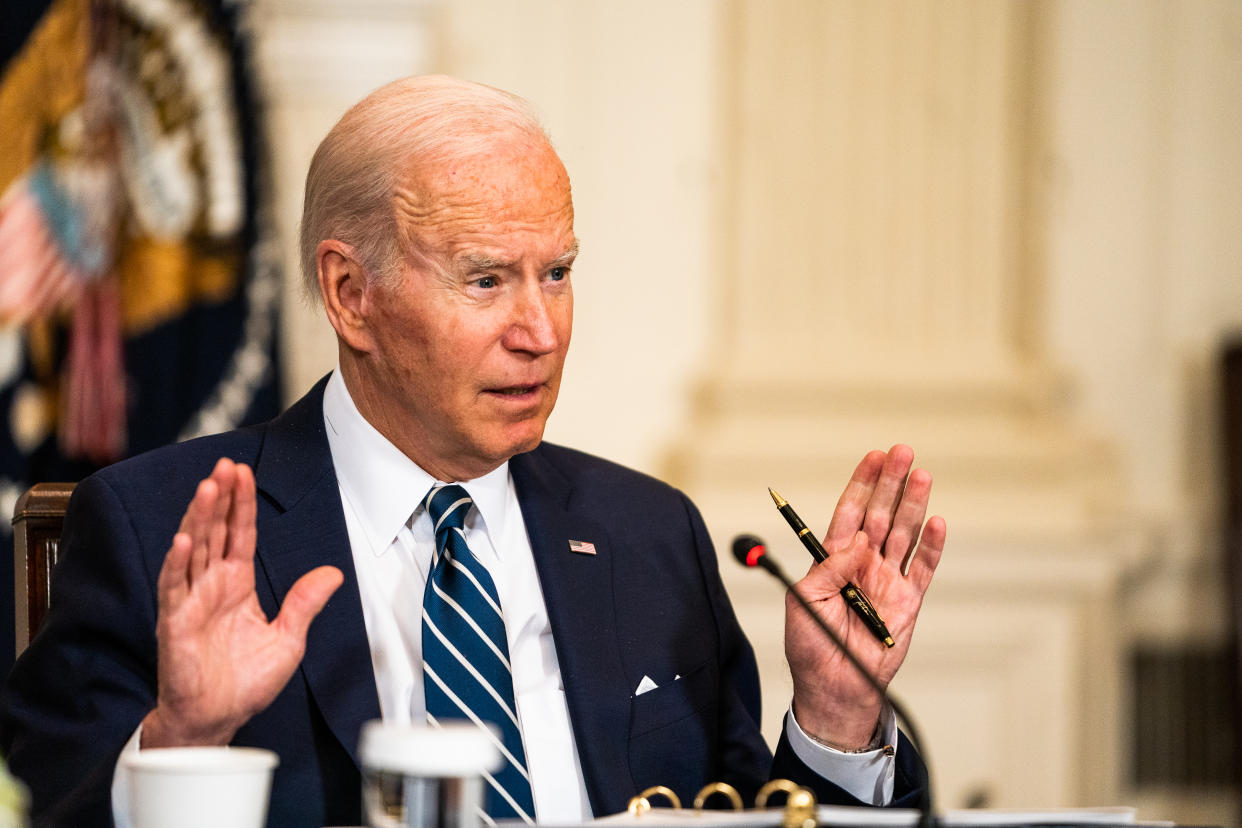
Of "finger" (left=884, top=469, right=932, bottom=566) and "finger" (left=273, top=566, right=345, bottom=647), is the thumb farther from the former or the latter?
"finger" (left=884, top=469, right=932, bottom=566)

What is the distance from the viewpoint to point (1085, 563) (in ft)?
12.0

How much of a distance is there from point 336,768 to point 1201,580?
2.94 m

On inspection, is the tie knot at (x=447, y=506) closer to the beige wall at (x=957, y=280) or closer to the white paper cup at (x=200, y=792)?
the white paper cup at (x=200, y=792)

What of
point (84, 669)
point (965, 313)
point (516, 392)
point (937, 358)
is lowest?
point (84, 669)

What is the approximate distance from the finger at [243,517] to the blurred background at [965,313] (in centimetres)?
223

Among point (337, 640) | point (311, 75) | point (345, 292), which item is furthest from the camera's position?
point (311, 75)

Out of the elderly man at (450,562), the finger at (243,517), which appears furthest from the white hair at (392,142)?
the finger at (243,517)

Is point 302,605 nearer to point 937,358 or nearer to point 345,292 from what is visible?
point 345,292

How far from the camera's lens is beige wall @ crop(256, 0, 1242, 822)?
362 cm

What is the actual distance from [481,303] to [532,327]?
0.07 m

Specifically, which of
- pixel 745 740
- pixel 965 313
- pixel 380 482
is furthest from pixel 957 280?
pixel 380 482

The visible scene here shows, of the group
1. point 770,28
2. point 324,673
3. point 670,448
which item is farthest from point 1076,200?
point 324,673

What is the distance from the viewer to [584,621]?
1807 mm

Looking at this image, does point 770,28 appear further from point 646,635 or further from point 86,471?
point 646,635
